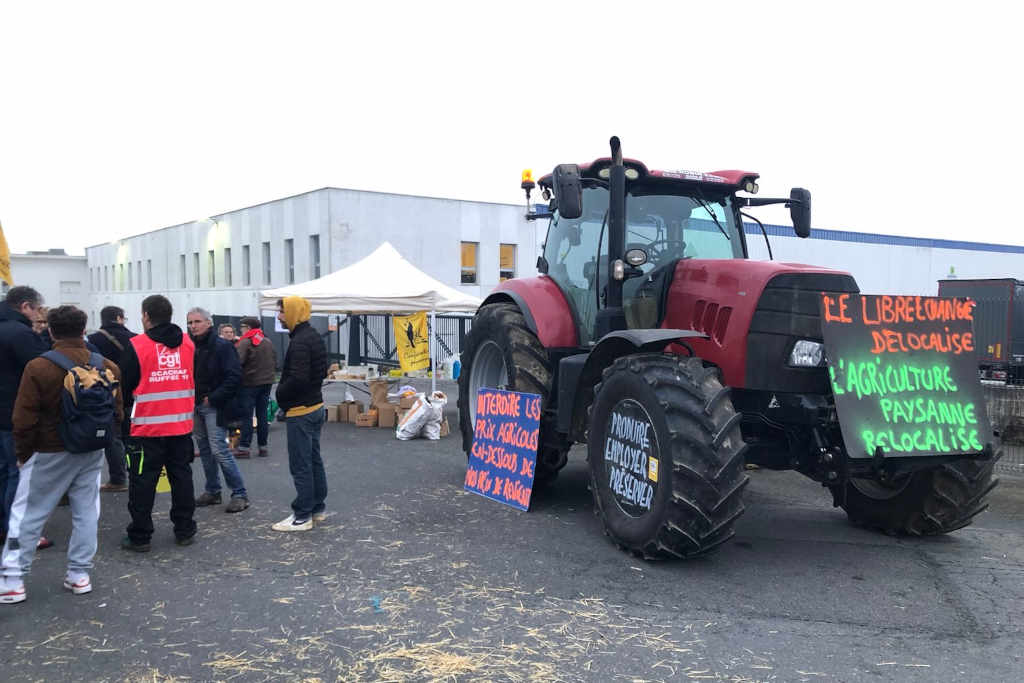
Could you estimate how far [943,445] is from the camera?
5000 millimetres

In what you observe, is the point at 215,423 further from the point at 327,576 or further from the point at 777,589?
the point at 777,589

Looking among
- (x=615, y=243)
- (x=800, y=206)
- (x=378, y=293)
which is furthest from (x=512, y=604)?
(x=378, y=293)

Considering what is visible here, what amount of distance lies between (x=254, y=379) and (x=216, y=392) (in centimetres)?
306

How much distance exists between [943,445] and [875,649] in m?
1.68

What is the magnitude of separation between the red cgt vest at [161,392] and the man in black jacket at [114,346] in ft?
4.35

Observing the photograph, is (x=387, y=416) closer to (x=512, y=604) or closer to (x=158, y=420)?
(x=158, y=420)

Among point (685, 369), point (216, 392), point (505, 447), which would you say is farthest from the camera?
point (505, 447)

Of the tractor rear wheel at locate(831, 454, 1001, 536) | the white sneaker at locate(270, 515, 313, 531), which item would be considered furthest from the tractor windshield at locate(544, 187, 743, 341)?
the white sneaker at locate(270, 515, 313, 531)

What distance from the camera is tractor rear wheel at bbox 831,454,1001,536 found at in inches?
210

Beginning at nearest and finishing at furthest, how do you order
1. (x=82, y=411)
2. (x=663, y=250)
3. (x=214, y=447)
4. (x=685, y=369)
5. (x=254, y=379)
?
(x=82, y=411), (x=685, y=369), (x=663, y=250), (x=214, y=447), (x=254, y=379)

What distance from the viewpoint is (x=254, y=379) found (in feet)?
31.2

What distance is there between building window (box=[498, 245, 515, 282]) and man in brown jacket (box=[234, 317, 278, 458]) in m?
19.8

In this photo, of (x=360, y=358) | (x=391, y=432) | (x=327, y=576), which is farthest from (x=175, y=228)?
(x=327, y=576)

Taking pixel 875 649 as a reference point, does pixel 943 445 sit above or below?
above
